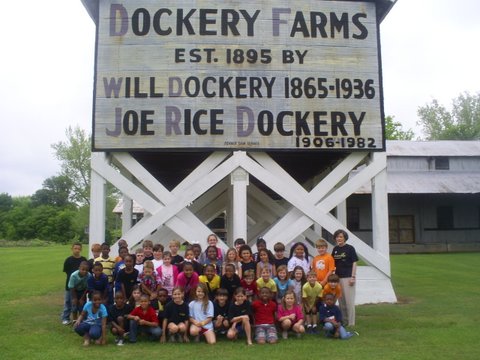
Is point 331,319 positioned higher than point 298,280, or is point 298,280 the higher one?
point 298,280

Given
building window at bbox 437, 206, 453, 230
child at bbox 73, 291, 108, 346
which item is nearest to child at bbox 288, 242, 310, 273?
child at bbox 73, 291, 108, 346

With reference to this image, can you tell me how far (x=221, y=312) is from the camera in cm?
828

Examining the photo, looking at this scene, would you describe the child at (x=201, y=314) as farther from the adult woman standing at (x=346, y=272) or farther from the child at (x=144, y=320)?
the adult woman standing at (x=346, y=272)

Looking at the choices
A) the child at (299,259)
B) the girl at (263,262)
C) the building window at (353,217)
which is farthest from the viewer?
the building window at (353,217)

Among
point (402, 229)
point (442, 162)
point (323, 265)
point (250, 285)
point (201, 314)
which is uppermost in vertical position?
point (442, 162)

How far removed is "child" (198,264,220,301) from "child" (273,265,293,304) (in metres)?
1.01

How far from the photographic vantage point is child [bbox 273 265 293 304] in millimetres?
8648

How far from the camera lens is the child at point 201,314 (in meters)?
7.95

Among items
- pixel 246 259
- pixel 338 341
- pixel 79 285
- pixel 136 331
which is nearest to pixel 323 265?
pixel 246 259

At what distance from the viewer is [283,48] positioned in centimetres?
1152

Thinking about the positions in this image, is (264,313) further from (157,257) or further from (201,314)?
(157,257)

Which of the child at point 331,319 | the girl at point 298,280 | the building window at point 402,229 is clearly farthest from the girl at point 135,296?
the building window at point 402,229

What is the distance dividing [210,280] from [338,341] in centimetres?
225

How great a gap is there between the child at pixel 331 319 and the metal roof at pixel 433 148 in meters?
24.8
